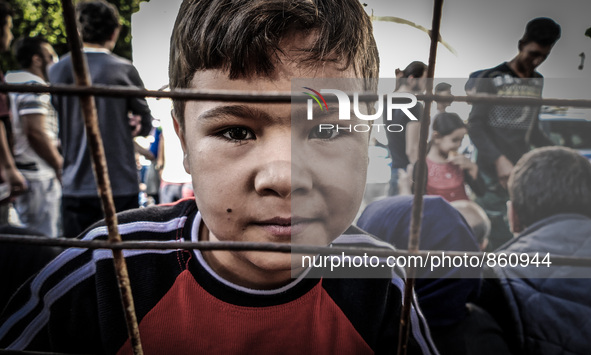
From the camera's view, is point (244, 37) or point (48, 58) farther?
point (48, 58)

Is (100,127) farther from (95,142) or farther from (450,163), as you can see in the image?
(450,163)

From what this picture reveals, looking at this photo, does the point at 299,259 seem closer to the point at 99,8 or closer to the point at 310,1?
the point at 310,1

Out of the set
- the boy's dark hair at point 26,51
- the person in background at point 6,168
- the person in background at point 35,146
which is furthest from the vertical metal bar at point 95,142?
the boy's dark hair at point 26,51

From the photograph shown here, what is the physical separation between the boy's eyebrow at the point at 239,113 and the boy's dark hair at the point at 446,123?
1.79 meters

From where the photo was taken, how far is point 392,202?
1.08m

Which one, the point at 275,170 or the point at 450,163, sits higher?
the point at 275,170

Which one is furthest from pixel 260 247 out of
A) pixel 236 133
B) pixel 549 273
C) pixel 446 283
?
pixel 549 273

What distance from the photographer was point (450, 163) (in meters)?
2.23

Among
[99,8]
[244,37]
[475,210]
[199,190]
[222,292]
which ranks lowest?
[475,210]

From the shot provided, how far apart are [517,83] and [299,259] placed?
1.31 metres

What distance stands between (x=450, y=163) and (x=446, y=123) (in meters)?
0.22

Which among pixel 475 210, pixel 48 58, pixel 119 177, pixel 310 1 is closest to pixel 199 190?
pixel 310 1

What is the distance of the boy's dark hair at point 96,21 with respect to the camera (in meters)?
1.48

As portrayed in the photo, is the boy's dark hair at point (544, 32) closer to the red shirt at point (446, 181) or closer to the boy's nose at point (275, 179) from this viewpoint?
the red shirt at point (446, 181)
